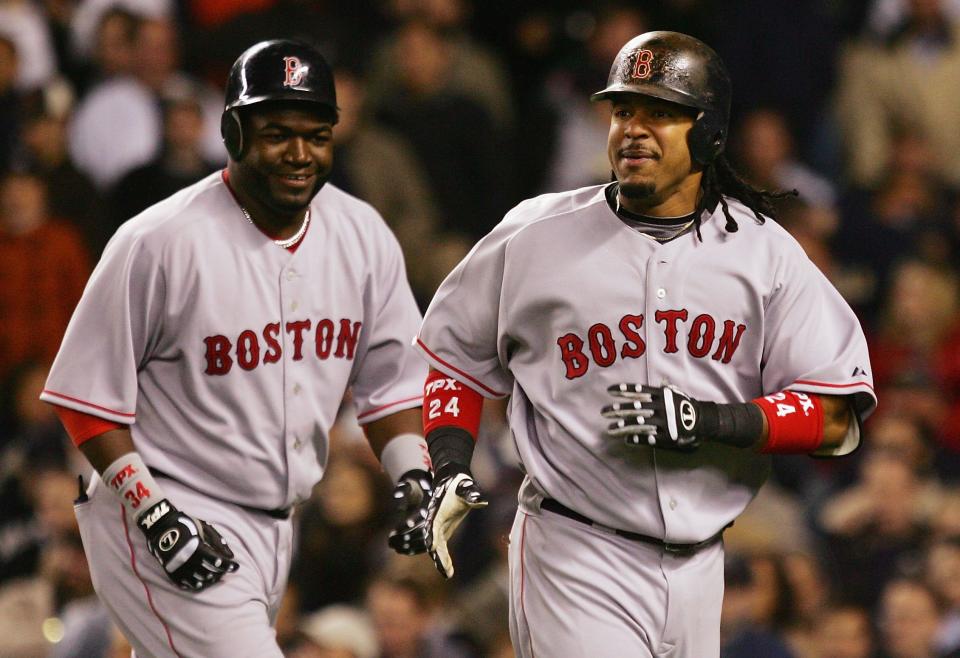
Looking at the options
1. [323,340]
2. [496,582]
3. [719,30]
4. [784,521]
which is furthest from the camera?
[719,30]

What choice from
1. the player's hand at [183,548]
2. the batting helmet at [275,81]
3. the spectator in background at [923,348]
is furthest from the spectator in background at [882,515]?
the batting helmet at [275,81]

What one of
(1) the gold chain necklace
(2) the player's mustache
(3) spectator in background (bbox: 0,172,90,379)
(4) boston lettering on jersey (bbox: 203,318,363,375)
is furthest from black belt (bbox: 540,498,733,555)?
(3) spectator in background (bbox: 0,172,90,379)

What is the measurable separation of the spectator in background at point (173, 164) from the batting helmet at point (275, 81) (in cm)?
390

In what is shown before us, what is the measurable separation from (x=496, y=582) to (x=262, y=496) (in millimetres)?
2682

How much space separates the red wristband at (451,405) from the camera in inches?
179

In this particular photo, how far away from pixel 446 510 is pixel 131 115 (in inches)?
218

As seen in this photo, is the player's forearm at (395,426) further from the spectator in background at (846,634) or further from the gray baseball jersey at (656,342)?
the spectator in background at (846,634)

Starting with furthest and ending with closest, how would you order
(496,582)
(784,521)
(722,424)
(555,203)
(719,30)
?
(719,30)
(784,521)
(496,582)
(555,203)
(722,424)

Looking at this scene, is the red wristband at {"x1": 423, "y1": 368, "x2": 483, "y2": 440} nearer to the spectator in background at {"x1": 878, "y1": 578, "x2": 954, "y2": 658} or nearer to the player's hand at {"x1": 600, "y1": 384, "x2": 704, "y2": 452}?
the player's hand at {"x1": 600, "y1": 384, "x2": 704, "y2": 452}

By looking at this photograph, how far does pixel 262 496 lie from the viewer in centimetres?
469

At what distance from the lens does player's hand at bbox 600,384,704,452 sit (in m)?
4.02

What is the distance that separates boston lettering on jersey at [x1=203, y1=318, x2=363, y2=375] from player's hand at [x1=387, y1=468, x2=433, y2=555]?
40 cm

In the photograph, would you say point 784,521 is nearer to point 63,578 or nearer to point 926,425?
point 926,425

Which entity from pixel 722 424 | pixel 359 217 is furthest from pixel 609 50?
pixel 722 424
